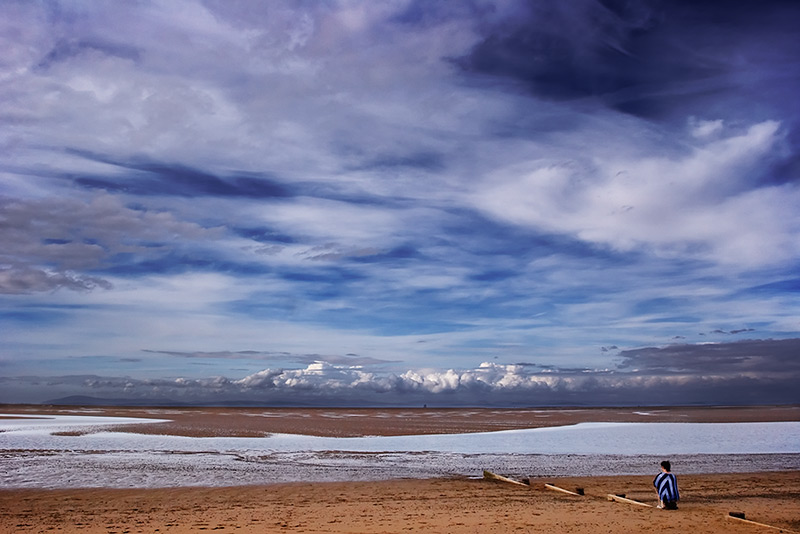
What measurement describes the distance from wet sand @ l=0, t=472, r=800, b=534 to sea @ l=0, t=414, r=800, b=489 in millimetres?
2864

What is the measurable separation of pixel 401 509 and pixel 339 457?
16829 mm

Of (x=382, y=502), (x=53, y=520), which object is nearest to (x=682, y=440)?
(x=382, y=502)

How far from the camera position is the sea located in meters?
26.1

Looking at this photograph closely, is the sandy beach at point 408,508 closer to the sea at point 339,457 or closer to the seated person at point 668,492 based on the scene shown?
the seated person at point 668,492

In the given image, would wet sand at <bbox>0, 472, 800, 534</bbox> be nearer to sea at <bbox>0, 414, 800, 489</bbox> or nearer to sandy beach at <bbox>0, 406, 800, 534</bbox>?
sandy beach at <bbox>0, 406, 800, 534</bbox>

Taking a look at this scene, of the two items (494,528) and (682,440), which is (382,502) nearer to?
(494,528)

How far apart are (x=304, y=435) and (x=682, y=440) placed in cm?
3136

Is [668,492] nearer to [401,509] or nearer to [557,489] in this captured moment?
[557,489]

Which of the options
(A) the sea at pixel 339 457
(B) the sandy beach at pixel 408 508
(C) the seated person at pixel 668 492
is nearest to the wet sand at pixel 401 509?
(B) the sandy beach at pixel 408 508

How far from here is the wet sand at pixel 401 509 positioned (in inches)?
617

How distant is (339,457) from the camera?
3422 centimetres

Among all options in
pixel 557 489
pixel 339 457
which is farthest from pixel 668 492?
pixel 339 457

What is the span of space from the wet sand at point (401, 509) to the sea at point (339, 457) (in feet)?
9.40

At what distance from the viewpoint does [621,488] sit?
22.8 metres
